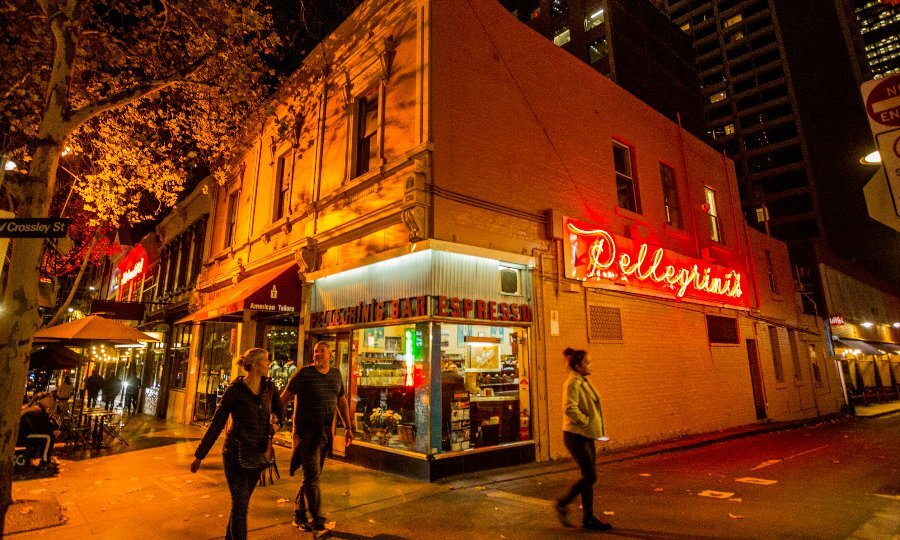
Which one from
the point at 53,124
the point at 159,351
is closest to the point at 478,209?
the point at 53,124

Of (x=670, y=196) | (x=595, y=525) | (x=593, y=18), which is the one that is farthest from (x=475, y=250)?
(x=593, y=18)

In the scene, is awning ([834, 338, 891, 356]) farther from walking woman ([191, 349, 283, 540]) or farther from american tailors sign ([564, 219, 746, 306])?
walking woman ([191, 349, 283, 540])

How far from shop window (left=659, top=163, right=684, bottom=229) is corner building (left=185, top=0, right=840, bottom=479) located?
0.19 feet

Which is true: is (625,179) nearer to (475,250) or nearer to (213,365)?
(475,250)

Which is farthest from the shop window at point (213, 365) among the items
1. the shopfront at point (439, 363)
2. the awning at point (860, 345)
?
the awning at point (860, 345)

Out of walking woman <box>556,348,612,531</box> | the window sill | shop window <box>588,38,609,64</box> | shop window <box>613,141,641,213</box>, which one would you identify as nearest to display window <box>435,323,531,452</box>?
walking woman <box>556,348,612,531</box>

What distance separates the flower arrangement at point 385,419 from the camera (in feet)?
27.7

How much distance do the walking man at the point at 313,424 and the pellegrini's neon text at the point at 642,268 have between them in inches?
237

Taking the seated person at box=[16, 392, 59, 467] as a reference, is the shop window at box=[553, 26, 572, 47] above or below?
above

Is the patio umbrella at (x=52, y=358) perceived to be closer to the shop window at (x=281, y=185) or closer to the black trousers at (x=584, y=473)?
the shop window at (x=281, y=185)

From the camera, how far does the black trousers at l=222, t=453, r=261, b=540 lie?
4.19 metres

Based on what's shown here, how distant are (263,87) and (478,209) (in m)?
7.10

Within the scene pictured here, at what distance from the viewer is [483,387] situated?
8.63m

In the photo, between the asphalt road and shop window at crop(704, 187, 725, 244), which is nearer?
the asphalt road
